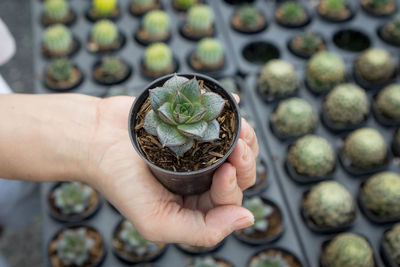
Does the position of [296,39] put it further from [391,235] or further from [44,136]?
[44,136]

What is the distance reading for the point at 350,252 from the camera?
1.53m

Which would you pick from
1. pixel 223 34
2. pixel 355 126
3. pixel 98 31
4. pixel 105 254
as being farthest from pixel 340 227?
pixel 98 31

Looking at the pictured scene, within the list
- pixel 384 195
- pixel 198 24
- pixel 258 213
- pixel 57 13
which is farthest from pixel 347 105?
pixel 57 13

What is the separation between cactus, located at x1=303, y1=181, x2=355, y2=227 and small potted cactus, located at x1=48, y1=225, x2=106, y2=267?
1.02 m

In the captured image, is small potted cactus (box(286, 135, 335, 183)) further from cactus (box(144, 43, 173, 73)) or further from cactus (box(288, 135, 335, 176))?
cactus (box(144, 43, 173, 73))

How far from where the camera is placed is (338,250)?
5.15 ft

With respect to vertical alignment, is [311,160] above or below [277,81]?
below

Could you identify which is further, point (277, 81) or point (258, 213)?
point (277, 81)

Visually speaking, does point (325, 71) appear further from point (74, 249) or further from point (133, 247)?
point (74, 249)

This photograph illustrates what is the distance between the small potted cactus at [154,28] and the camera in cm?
234

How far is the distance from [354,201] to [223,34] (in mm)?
1359

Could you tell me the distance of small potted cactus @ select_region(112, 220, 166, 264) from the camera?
1.68 meters

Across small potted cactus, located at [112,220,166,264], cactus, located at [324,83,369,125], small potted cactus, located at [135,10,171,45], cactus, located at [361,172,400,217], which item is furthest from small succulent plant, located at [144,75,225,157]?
small potted cactus, located at [135,10,171,45]

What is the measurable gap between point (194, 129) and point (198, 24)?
5.43 feet
